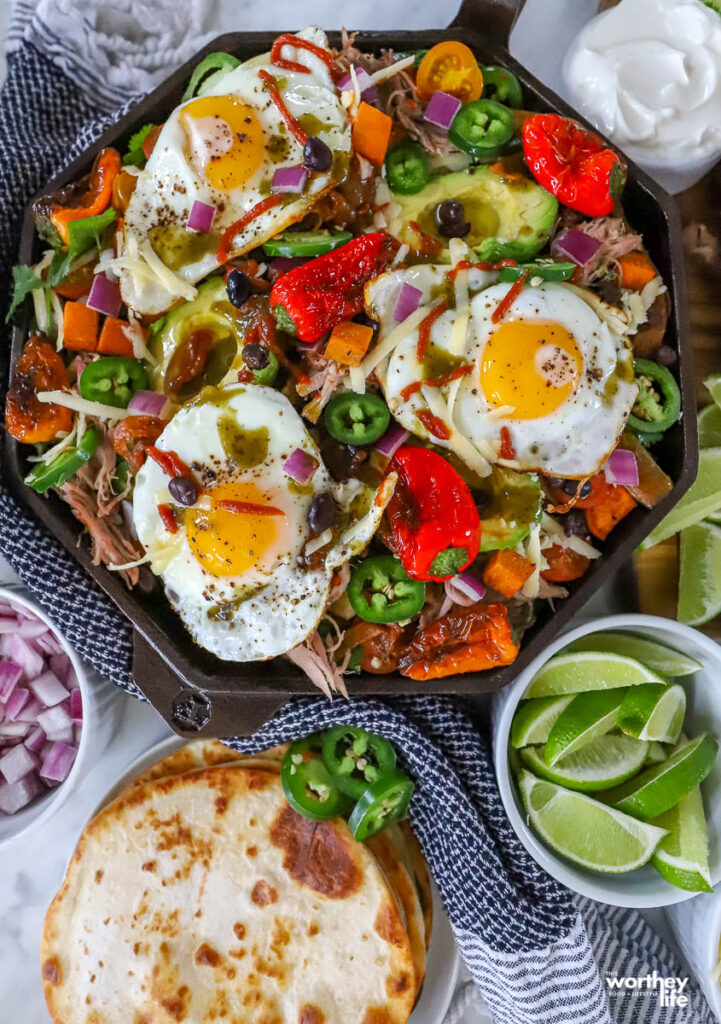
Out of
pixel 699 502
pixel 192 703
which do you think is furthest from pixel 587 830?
pixel 192 703

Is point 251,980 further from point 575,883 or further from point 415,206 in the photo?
point 415,206

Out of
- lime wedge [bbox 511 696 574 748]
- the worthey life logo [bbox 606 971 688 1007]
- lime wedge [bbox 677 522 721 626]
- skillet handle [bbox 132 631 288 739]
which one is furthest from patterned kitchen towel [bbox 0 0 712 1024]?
lime wedge [bbox 677 522 721 626]

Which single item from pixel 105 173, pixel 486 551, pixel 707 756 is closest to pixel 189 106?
pixel 105 173

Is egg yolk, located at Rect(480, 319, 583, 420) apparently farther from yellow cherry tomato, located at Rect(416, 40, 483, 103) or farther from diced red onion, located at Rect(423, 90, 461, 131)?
yellow cherry tomato, located at Rect(416, 40, 483, 103)

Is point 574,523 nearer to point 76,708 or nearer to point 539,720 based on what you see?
point 539,720

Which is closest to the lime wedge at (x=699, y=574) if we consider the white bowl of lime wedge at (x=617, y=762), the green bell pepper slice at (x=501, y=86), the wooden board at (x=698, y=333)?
the wooden board at (x=698, y=333)
